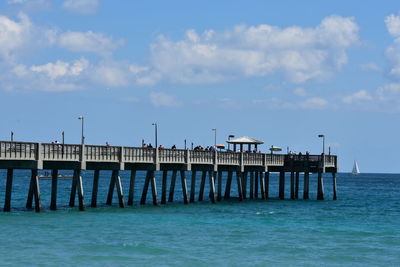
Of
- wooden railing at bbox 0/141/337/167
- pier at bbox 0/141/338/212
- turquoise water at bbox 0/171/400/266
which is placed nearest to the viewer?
turquoise water at bbox 0/171/400/266

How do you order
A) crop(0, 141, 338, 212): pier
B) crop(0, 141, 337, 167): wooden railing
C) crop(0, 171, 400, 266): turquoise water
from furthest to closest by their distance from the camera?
crop(0, 141, 338, 212): pier
crop(0, 141, 337, 167): wooden railing
crop(0, 171, 400, 266): turquoise water

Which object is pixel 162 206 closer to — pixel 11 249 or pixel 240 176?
pixel 240 176

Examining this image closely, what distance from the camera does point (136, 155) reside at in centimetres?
5647

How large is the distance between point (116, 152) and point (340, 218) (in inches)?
614

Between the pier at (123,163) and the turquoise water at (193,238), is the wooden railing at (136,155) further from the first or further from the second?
the turquoise water at (193,238)

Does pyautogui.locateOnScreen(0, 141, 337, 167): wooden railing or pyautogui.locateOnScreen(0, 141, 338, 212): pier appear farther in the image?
pyautogui.locateOnScreen(0, 141, 338, 212): pier

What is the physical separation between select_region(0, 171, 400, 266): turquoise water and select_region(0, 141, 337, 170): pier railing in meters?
3.43

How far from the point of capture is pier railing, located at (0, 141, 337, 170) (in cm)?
4803

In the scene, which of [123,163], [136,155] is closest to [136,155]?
[136,155]

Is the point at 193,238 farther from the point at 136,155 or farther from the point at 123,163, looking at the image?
the point at 136,155

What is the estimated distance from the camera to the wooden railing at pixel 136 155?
48000mm

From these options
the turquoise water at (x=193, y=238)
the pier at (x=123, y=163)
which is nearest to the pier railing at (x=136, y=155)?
the pier at (x=123, y=163)

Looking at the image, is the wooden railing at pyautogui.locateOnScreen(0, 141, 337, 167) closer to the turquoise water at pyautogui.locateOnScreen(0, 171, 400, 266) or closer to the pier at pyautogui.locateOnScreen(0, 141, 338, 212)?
the pier at pyautogui.locateOnScreen(0, 141, 338, 212)

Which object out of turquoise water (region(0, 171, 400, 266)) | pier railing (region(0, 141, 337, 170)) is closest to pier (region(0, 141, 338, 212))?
pier railing (region(0, 141, 337, 170))
